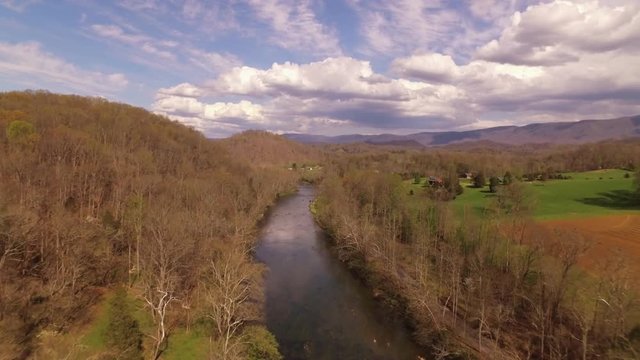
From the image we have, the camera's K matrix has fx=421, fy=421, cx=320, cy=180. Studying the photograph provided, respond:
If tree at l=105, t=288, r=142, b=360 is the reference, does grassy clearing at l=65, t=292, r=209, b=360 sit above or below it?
below

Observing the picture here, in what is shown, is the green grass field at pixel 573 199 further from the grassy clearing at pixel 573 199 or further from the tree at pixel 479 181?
the tree at pixel 479 181

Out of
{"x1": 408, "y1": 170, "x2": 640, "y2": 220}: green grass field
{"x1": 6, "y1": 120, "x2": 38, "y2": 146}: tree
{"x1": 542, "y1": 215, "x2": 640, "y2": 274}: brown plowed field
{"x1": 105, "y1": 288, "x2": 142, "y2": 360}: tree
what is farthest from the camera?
{"x1": 408, "y1": 170, "x2": 640, "y2": 220}: green grass field

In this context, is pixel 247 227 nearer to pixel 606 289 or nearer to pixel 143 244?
pixel 143 244

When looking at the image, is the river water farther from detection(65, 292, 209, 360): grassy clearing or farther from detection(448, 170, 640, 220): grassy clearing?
detection(448, 170, 640, 220): grassy clearing

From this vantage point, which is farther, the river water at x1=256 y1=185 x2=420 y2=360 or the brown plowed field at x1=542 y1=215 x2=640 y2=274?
the brown plowed field at x1=542 y1=215 x2=640 y2=274

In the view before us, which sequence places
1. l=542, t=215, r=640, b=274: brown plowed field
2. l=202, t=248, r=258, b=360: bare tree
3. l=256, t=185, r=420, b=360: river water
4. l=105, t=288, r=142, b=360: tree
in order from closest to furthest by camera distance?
l=105, t=288, r=142, b=360: tree
l=202, t=248, r=258, b=360: bare tree
l=256, t=185, r=420, b=360: river water
l=542, t=215, r=640, b=274: brown plowed field

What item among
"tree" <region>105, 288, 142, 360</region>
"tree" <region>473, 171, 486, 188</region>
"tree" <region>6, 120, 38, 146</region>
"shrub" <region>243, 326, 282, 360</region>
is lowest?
"shrub" <region>243, 326, 282, 360</region>

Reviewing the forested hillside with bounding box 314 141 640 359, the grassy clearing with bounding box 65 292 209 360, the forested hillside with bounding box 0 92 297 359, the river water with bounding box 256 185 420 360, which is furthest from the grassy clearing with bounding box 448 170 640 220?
the grassy clearing with bounding box 65 292 209 360

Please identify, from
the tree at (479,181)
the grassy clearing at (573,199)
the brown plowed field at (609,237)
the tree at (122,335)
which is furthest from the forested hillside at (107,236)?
the tree at (479,181)
